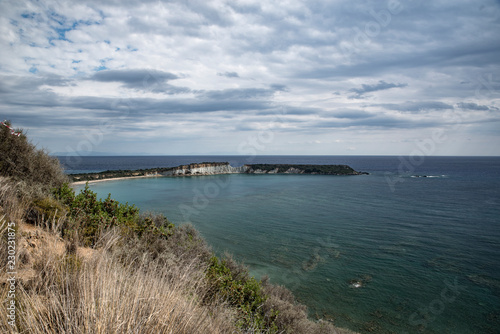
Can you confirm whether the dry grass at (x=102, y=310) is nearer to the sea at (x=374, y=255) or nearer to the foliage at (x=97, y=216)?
the foliage at (x=97, y=216)

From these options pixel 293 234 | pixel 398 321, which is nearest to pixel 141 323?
pixel 398 321

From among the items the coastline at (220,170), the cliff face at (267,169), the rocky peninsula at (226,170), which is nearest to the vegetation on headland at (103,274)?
the coastline at (220,170)

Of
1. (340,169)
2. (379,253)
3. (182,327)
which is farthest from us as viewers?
(340,169)

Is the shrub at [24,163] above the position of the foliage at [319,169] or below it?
above

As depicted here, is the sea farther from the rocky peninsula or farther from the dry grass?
the rocky peninsula

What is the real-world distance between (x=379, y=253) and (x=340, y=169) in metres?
63.2

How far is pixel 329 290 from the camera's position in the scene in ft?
34.9

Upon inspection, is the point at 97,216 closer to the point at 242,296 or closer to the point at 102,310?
the point at 242,296

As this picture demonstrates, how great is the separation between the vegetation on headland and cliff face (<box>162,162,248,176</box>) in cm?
5332

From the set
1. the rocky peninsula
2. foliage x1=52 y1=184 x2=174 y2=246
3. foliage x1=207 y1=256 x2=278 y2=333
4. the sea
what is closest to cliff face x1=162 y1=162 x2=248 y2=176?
the rocky peninsula

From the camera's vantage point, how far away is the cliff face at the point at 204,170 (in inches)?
2432

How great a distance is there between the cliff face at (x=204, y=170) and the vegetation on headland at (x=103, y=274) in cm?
5332

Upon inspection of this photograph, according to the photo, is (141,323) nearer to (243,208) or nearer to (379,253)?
(379,253)

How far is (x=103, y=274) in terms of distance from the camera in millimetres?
2871
